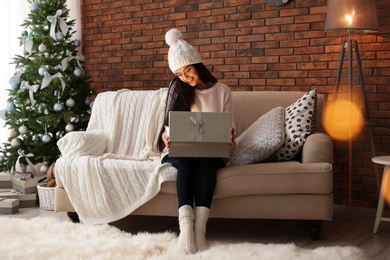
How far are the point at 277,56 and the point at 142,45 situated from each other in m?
1.33

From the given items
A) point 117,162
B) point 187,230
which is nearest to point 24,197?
point 117,162

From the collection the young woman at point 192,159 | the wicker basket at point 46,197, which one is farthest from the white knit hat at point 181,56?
the wicker basket at point 46,197

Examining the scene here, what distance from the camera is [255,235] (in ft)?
11.1

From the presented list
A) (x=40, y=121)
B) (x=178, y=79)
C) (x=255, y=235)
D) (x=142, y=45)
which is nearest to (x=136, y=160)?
(x=178, y=79)

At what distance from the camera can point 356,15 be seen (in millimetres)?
3676

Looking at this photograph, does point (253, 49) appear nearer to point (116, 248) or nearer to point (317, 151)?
point (317, 151)

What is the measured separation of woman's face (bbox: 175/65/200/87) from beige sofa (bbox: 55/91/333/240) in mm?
557

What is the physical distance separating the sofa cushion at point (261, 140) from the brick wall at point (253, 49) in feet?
2.70

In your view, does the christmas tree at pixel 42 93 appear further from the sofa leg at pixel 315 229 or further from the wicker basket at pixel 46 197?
the sofa leg at pixel 315 229

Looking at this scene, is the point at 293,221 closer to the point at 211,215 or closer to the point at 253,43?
the point at 211,215

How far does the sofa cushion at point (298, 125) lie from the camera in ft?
11.2

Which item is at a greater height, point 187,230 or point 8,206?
point 187,230

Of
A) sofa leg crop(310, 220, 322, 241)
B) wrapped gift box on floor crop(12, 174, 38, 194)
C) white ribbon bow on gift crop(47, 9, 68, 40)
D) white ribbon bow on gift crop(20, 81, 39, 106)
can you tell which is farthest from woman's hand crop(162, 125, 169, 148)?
white ribbon bow on gift crop(47, 9, 68, 40)

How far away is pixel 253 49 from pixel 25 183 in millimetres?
1999
